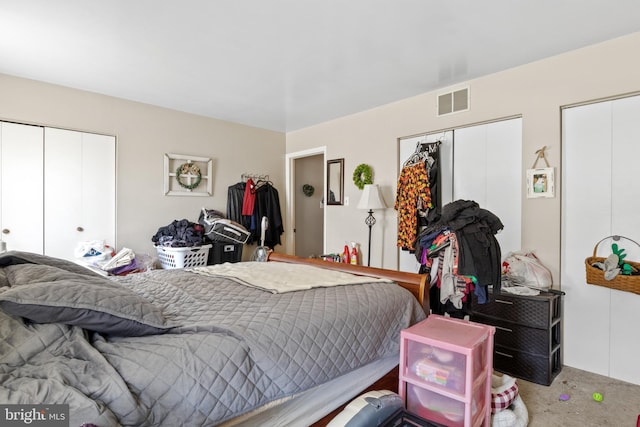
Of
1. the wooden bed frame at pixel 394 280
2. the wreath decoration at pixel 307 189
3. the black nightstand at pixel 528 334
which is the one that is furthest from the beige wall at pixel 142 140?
the black nightstand at pixel 528 334

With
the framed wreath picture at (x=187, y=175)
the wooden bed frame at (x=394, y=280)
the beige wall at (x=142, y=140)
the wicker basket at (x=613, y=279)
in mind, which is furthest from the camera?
the framed wreath picture at (x=187, y=175)

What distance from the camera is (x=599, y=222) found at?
2373 millimetres

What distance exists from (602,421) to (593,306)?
0.85 m

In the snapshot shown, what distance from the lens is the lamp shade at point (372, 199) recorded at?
3.54m

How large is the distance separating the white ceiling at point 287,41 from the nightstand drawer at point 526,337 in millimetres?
1999

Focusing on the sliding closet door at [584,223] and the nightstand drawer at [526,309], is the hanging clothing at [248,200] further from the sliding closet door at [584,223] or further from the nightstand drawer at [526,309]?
the sliding closet door at [584,223]

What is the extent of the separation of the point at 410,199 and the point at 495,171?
0.77m

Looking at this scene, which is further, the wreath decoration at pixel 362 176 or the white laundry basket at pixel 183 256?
the wreath decoration at pixel 362 176

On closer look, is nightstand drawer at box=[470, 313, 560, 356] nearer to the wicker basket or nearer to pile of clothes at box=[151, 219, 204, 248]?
the wicker basket

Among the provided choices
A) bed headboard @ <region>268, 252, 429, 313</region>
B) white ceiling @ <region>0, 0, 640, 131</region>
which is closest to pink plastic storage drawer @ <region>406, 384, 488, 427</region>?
bed headboard @ <region>268, 252, 429, 313</region>

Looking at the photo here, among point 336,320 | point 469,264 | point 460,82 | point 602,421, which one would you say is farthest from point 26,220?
point 602,421

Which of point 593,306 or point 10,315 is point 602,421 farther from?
point 10,315

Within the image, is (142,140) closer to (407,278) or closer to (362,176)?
(362,176)

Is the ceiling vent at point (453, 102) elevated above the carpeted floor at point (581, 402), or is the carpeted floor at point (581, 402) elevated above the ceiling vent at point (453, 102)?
the ceiling vent at point (453, 102)
